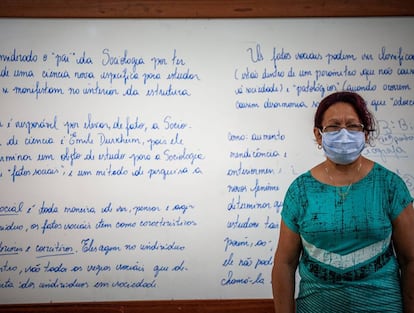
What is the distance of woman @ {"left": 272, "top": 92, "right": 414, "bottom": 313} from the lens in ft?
3.49

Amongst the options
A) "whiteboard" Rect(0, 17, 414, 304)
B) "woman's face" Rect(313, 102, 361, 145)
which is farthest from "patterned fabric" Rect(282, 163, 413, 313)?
"whiteboard" Rect(0, 17, 414, 304)

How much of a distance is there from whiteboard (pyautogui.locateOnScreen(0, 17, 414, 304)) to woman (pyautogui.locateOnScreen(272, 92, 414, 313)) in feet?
1.98

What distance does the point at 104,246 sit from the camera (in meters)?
1.74

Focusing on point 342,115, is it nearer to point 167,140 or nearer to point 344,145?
point 344,145

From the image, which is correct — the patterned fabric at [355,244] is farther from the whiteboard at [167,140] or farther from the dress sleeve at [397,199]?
the whiteboard at [167,140]

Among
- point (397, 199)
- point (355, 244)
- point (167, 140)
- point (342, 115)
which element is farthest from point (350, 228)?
point (167, 140)

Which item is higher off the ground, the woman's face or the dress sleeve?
the woman's face

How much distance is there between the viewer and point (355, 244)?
41.9 inches

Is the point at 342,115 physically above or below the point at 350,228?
above

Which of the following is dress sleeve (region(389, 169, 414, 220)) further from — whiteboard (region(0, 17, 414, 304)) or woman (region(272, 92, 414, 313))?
whiteboard (region(0, 17, 414, 304))

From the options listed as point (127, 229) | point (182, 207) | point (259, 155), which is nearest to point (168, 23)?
point (259, 155)

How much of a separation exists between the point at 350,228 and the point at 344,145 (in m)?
0.25

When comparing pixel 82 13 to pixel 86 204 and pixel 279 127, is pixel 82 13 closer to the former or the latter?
pixel 86 204

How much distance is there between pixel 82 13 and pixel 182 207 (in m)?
1.01
